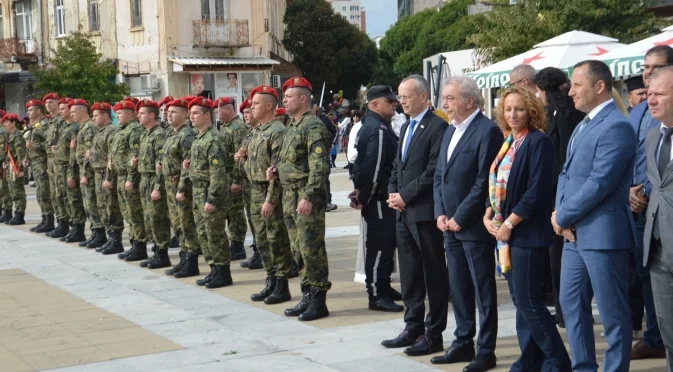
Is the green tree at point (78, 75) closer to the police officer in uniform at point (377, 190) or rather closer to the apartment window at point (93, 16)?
the apartment window at point (93, 16)

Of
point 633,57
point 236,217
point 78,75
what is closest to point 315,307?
point 236,217

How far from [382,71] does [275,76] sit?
113ft

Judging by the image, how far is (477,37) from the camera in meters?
23.0

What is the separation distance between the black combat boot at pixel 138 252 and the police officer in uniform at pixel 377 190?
182 inches

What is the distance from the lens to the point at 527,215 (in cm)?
615

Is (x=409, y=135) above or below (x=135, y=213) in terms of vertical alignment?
above

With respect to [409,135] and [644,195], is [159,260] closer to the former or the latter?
[409,135]

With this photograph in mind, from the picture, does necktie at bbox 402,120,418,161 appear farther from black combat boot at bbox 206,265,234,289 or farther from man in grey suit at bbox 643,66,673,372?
black combat boot at bbox 206,265,234,289

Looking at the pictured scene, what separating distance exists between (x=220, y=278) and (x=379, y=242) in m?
2.36

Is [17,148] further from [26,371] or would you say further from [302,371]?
[302,371]

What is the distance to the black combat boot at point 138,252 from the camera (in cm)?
1270

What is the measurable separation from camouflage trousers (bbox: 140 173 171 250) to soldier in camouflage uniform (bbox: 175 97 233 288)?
4.30 feet

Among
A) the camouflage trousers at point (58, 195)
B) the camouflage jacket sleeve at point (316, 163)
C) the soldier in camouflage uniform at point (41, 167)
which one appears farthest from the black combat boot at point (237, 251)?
the soldier in camouflage uniform at point (41, 167)

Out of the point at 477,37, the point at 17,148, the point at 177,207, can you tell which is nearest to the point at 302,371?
the point at 177,207
